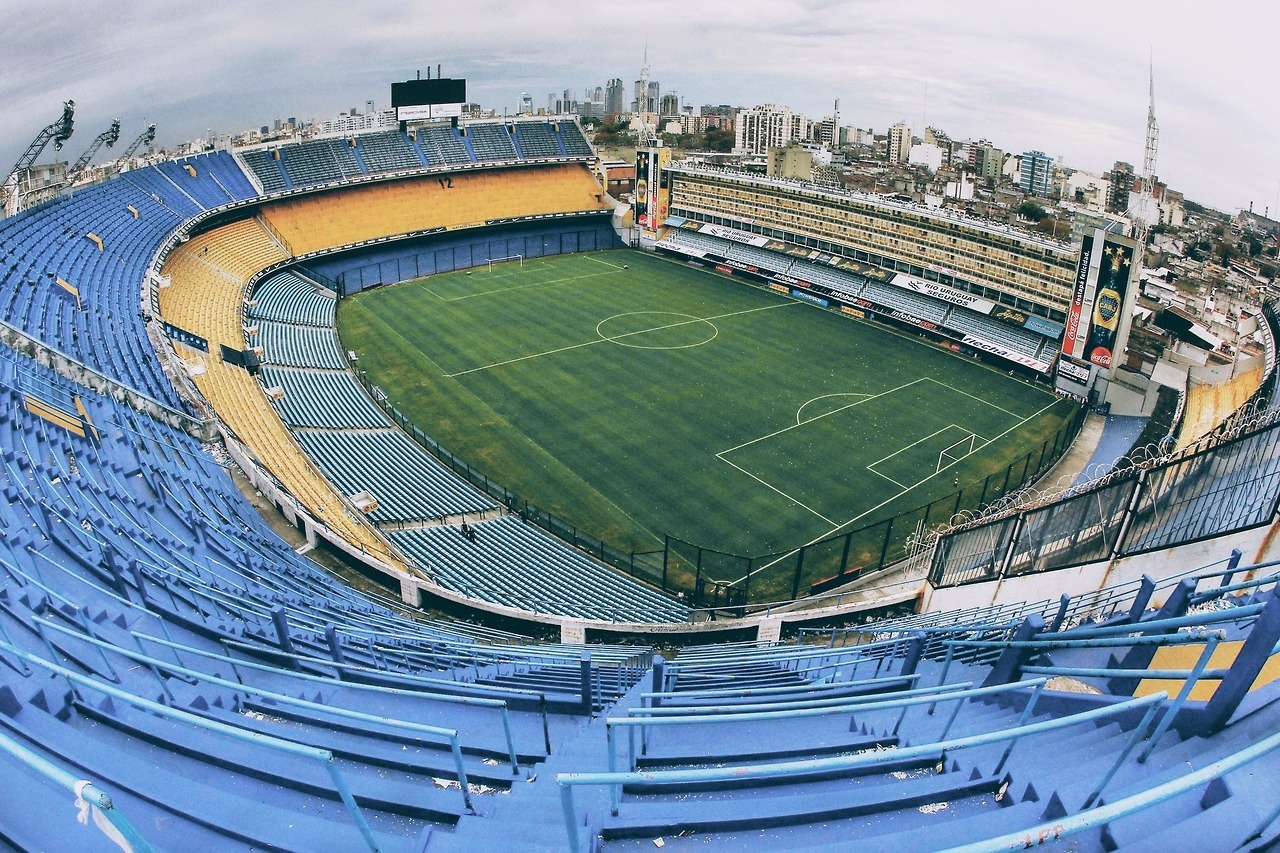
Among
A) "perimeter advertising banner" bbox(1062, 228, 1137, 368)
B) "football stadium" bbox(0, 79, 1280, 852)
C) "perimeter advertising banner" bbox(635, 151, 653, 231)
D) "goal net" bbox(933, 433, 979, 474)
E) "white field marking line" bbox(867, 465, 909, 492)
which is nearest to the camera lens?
"football stadium" bbox(0, 79, 1280, 852)

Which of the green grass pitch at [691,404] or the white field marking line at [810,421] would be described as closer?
the green grass pitch at [691,404]

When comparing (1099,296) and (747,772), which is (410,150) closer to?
(1099,296)

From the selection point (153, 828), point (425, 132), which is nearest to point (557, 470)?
point (153, 828)

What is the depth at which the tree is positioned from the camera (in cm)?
7481

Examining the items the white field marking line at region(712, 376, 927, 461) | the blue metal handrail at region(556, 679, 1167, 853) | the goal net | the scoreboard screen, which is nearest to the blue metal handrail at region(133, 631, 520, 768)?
the blue metal handrail at region(556, 679, 1167, 853)

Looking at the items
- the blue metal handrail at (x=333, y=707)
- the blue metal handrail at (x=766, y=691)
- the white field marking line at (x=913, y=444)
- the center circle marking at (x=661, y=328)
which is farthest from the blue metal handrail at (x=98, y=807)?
the center circle marking at (x=661, y=328)

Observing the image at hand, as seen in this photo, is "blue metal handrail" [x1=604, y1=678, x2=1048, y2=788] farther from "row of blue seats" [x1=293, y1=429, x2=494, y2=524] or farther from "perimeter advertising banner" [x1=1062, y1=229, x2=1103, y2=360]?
"perimeter advertising banner" [x1=1062, y1=229, x2=1103, y2=360]

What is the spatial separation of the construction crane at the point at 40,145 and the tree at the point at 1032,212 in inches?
2982

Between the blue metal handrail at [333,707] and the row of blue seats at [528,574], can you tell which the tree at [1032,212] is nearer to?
the row of blue seats at [528,574]

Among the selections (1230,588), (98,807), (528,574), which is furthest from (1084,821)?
(528,574)

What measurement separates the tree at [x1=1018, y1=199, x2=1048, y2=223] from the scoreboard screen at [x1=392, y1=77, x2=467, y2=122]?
172ft

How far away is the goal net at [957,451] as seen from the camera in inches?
1296

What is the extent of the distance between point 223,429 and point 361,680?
18312 millimetres

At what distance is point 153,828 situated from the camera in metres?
5.66
